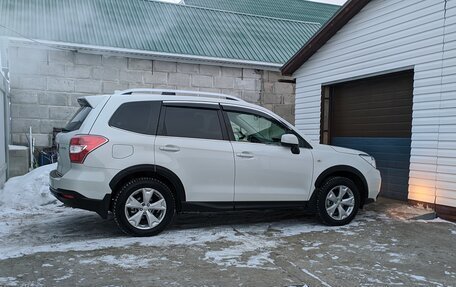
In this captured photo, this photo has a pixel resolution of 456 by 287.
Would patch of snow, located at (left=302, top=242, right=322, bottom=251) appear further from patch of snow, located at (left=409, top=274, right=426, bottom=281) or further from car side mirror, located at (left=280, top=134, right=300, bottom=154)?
car side mirror, located at (left=280, top=134, right=300, bottom=154)

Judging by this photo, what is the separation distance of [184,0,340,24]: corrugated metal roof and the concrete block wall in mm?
9012

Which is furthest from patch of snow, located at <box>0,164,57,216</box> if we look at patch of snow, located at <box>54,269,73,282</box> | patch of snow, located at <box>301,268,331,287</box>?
patch of snow, located at <box>301,268,331,287</box>

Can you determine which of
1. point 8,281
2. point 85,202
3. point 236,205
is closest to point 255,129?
point 236,205

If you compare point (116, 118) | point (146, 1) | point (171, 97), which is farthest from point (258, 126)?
point (146, 1)

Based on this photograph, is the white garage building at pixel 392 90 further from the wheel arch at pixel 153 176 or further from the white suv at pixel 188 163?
the wheel arch at pixel 153 176

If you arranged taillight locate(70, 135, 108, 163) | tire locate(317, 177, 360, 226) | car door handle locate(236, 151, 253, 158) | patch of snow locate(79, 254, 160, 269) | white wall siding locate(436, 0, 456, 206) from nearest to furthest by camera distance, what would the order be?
patch of snow locate(79, 254, 160, 269) → taillight locate(70, 135, 108, 163) → car door handle locate(236, 151, 253, 158) → tire locate(317, 177, 360, 226) → white wall siding locate(436, 0, 456, 206)

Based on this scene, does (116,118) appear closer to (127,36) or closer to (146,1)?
(127,36)

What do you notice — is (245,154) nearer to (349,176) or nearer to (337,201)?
(337,201)

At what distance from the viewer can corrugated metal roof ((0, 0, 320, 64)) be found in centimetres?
1211

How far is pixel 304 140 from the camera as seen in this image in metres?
6.64

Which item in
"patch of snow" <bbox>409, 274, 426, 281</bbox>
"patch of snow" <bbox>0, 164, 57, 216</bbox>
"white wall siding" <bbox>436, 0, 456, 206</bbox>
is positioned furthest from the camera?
"patch of snow" <bbox>0, 164, 57, 216</bbox>

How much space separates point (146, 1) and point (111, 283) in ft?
42.0

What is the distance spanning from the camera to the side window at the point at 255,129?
6.34m

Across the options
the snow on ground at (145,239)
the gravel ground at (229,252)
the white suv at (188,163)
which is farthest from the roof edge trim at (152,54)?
the white suv at (188,163)
